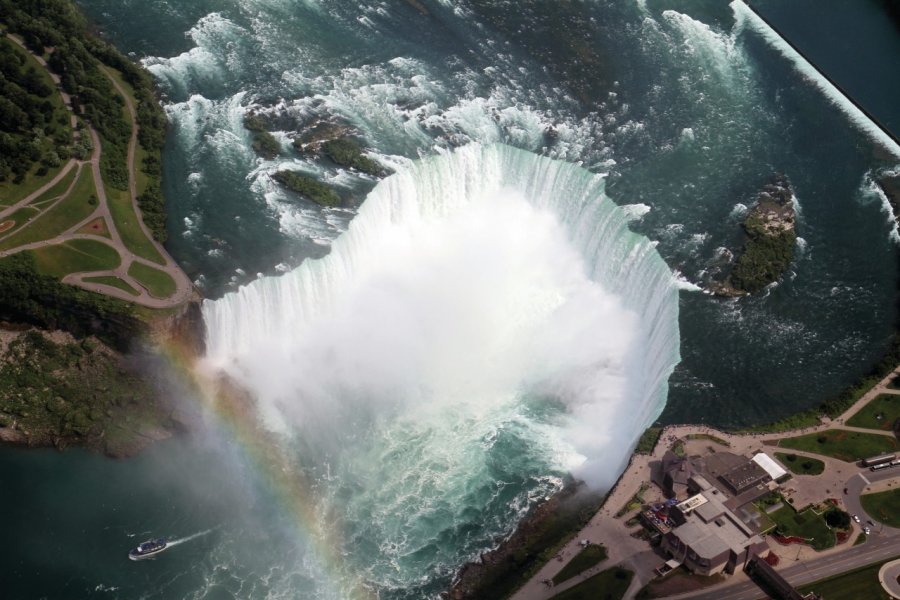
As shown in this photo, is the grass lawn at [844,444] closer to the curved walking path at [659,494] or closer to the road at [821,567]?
the curved walking path at [659,494]

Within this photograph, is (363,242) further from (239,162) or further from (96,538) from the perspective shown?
(96,538)

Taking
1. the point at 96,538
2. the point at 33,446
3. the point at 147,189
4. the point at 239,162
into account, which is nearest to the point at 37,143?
the point at 147,189

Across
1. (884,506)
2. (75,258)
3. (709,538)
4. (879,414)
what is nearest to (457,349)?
(709,538)

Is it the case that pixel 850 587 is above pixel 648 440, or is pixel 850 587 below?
above

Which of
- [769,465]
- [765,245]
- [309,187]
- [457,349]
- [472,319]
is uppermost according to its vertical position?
[765,245]

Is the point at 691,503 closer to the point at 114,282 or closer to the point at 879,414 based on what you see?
the point at 879,414

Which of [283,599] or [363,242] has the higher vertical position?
[363,242]
